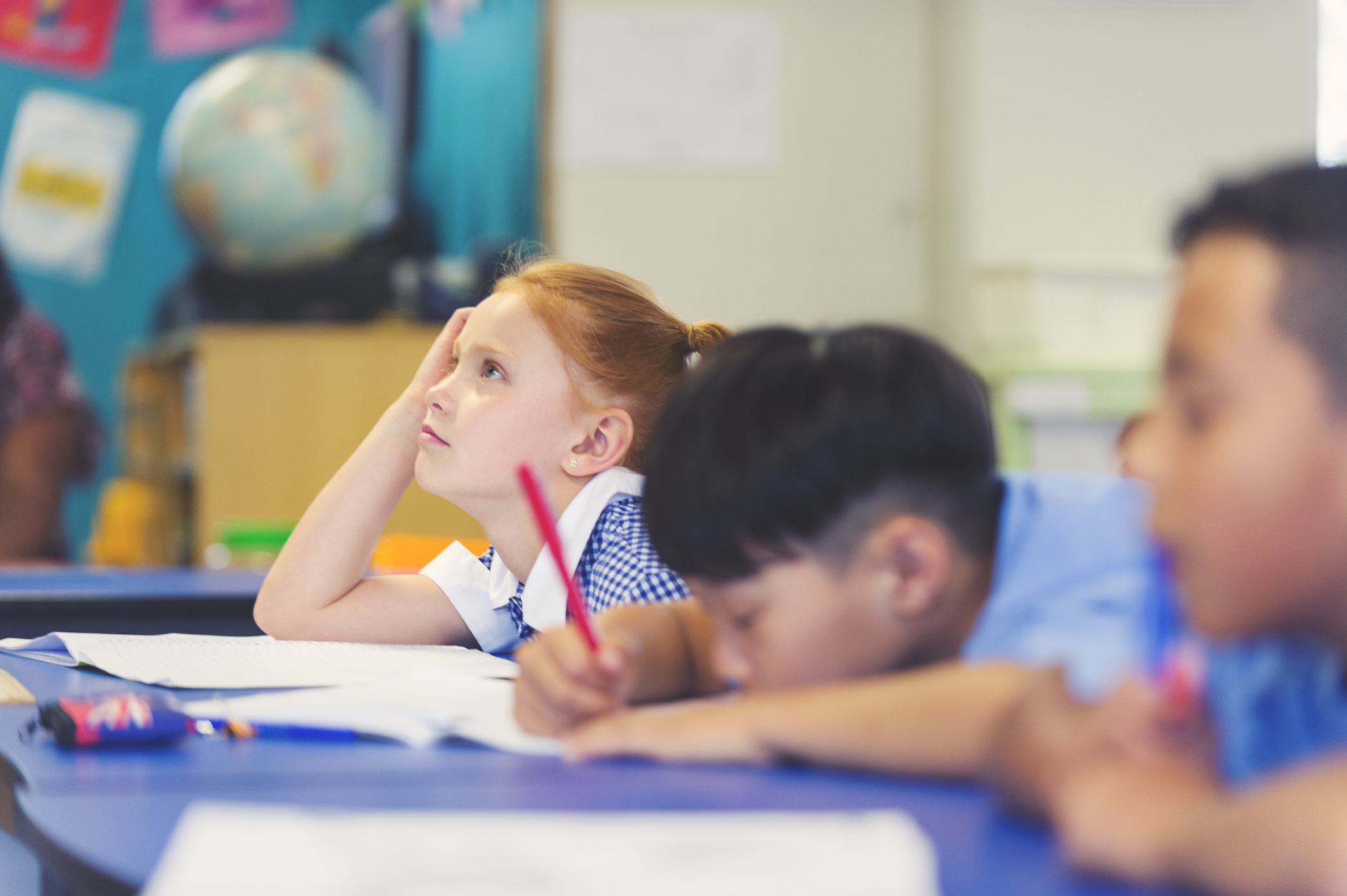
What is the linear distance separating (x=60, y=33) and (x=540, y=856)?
417cm

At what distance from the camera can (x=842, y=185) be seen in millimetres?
3900

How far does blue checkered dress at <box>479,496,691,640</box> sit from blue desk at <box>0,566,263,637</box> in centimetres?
55

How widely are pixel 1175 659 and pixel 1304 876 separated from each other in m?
0.09

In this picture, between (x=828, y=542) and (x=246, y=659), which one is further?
(x=246, y=659)

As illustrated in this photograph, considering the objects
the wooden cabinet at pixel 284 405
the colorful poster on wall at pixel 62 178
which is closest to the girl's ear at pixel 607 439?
the wooden cabinet at pixel 284 405

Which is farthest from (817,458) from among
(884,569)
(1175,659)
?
(1175,659)

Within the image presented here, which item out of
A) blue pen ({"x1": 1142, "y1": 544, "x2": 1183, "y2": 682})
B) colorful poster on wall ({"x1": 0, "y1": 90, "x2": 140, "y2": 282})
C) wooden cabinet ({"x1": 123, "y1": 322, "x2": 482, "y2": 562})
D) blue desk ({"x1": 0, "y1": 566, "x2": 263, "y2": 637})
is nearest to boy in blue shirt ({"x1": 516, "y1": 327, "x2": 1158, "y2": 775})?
blue pen ({"x1": 1142, "y1": 544, "x2": 1183, "y2": 682})

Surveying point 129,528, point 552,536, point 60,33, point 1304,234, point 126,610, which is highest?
point 60,33

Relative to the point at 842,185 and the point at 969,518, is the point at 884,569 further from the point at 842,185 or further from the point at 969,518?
the point at 842,185

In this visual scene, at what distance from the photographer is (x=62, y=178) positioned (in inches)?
156

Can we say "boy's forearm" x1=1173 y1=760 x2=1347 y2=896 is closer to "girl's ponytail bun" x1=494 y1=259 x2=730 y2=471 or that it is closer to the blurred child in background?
"girl's ponytail bun" x1=494 y1=259 x2=730 y2=471

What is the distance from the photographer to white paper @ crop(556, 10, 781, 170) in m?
3.78

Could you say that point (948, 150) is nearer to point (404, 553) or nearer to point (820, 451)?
point (404, 553)

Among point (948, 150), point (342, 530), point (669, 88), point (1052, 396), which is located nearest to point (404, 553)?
point (342, 530)
